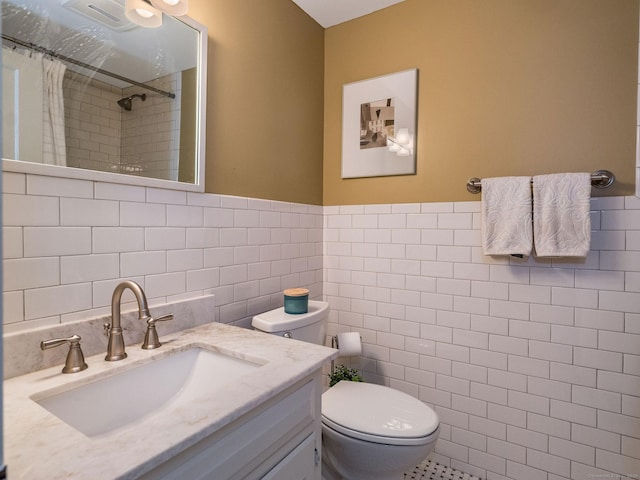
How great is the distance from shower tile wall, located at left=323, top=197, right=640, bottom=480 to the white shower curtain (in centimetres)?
141

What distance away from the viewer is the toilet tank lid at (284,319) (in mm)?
1394

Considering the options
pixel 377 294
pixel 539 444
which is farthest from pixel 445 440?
pixel 377 294

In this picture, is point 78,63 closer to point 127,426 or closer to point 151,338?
point 151,338

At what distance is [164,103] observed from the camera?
1.28 meters

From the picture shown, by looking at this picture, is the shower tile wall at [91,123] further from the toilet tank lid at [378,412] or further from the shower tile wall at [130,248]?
Answer: the toilet tank lid at [378,412]

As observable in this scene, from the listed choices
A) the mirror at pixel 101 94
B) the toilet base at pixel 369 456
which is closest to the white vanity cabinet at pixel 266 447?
the toilet base at pixel 369 456

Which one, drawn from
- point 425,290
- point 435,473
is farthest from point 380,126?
point 435,473

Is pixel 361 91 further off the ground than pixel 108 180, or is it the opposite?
pixel 361 91

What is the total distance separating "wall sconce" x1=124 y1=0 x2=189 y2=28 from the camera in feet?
3.79

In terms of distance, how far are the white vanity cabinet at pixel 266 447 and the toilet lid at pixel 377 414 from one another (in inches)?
11.5

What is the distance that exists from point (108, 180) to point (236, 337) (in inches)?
25.1

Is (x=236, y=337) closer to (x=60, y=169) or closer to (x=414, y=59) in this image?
(x=60, y=169)

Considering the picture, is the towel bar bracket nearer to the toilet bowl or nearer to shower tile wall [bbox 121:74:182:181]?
the toilet bowl

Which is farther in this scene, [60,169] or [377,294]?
[377,294]
